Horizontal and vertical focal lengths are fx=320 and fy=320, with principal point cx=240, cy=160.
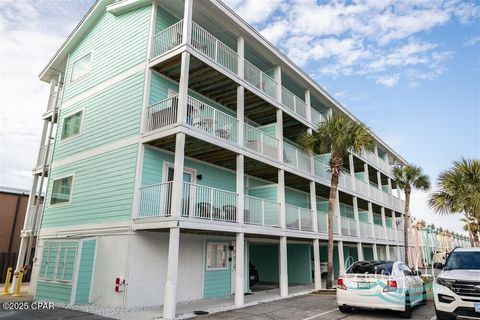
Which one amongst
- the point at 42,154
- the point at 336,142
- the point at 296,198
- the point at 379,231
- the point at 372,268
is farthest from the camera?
the point at 379,231

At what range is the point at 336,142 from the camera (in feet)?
53.8

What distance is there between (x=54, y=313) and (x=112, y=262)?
223 centimetres

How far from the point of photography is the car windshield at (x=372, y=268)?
9.28 meters

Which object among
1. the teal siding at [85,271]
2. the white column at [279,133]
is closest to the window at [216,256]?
the teal siding at [85,271]

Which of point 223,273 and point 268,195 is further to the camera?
point 268,195

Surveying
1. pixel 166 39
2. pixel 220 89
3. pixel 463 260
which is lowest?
pixel 463 260

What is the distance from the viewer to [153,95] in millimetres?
13156

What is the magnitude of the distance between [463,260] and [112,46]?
16474 millimetres

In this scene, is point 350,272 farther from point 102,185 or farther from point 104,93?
point 104,93

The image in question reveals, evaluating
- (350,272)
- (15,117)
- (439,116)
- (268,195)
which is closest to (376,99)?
(439,116)

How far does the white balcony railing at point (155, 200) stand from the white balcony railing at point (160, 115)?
2333mm

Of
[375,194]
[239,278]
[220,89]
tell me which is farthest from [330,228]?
[375,194]

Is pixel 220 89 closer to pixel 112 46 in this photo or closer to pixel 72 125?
pixel 112 46

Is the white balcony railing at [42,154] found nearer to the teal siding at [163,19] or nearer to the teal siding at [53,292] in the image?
the teal siding at [53,292]
